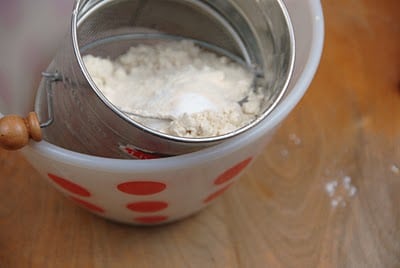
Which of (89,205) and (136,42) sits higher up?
(136,42)

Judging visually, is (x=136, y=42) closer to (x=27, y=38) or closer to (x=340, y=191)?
(x=27, y=38)

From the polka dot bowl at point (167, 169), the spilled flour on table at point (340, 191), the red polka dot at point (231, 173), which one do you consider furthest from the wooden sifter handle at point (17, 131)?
the spilled flour on table at point (340, 191)

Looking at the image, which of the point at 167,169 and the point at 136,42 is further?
the point at 136,42

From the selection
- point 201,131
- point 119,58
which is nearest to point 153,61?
point 119,58

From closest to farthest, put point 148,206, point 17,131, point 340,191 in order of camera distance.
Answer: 1. point 17,131
2. point 148,206
3. point 340,191

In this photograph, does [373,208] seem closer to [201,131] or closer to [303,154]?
[303,154]

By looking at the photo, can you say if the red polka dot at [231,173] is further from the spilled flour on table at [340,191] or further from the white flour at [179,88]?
the spilled flour on table at [340,191]

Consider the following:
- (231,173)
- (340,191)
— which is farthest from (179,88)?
(340,191)

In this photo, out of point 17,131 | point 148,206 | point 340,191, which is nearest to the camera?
point 17,131
